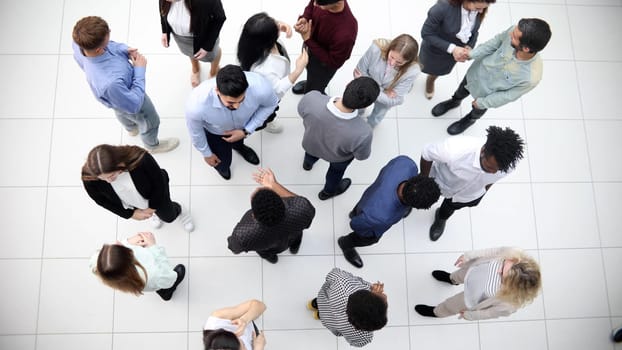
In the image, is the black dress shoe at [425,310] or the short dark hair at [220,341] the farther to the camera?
the black dress shoe at [425,310]

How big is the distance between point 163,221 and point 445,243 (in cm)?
252

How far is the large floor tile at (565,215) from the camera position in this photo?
12.5ft

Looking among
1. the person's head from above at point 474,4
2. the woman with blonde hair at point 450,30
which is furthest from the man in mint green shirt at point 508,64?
the person's head from above at point 474,4

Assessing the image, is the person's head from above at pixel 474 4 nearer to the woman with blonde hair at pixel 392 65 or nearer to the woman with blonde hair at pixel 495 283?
the woman with blonde hair at pixel 392 65

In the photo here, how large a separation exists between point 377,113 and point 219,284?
2007 millimetres

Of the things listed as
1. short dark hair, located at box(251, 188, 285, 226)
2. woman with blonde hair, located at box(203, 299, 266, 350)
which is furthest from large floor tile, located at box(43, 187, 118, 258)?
short dark hair, located at box(251, 188, 285, 226)

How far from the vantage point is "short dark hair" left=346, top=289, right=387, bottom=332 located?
2.19 metres

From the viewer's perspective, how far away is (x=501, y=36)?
3100mm

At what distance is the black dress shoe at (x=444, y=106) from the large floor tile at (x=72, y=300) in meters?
3.37

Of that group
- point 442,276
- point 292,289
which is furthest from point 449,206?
point 292,289

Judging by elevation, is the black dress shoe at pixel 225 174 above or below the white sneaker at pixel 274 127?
below

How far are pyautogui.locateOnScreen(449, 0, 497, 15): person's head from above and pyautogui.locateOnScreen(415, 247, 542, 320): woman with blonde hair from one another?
174cm

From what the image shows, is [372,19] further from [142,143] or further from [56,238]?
[56,238]

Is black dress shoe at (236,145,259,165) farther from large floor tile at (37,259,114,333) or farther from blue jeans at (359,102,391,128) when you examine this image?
large floor tile at (37,259,114,333)
